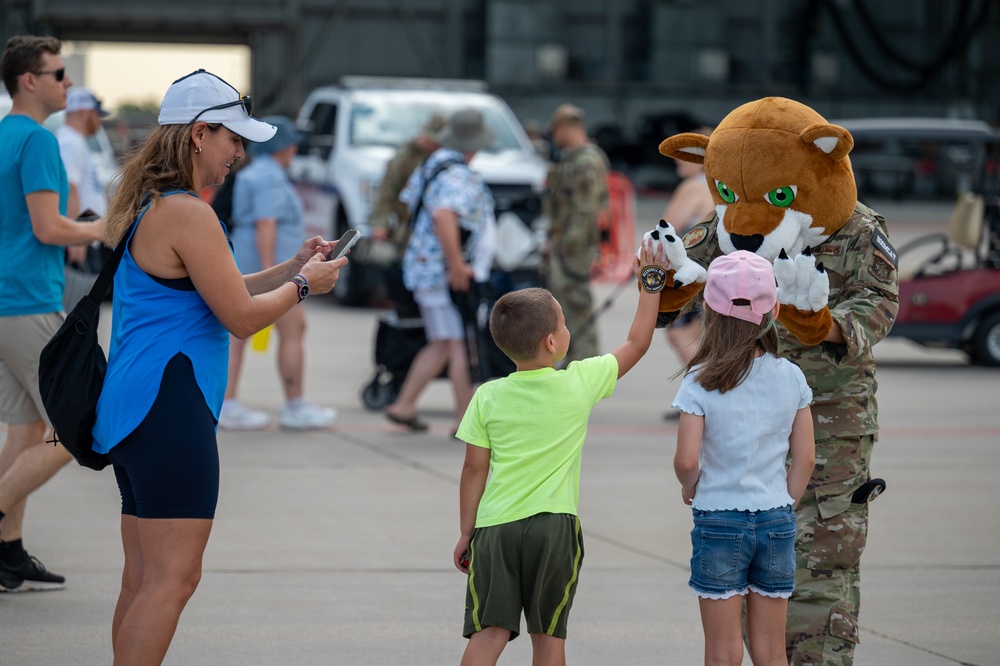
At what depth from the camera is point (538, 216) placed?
14828mm

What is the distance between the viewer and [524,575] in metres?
3.64

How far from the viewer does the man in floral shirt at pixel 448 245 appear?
827 cm

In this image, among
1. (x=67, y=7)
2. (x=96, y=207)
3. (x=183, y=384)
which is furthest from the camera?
(x=67, y=7)

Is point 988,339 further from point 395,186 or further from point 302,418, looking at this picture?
point 302,418

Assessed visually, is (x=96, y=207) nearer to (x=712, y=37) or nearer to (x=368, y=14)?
(x=368, y=14)

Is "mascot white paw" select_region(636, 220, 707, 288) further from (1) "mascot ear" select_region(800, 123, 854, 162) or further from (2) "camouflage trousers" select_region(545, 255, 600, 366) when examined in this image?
(2) "camouflage trousers" select_region(545, 255, 600, 366)

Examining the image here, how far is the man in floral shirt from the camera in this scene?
827 centimetres

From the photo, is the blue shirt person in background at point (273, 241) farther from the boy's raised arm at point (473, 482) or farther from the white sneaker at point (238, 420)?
the boy's raised arm at point (473, 482)

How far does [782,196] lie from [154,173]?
1763 millimetres

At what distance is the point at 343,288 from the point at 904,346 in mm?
6180

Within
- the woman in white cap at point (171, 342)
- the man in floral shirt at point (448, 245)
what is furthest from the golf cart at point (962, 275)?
the woman in white cap at point (171, 342)

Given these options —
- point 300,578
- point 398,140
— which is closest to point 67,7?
point 398,140

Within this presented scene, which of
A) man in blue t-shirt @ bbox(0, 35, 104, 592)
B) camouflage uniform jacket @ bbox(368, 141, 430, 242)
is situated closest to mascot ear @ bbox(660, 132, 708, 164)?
man in blue t-shirt @ bbox(0, 35, 104, 592)

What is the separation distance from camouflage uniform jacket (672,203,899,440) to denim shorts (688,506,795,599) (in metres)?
0.51
